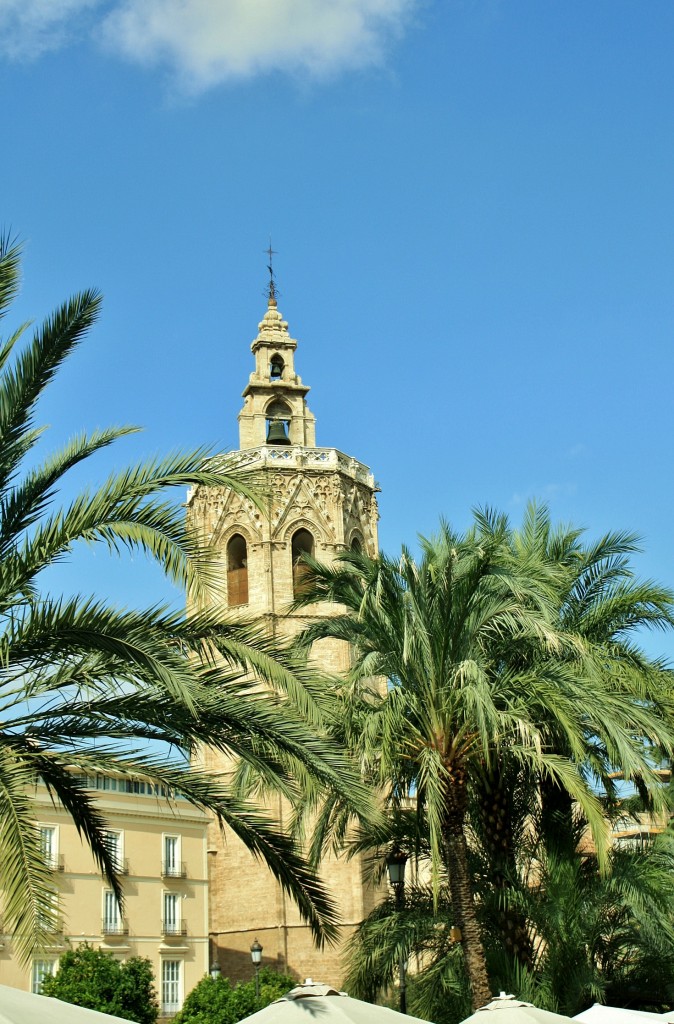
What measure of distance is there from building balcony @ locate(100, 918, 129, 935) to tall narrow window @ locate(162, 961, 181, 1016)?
78.9 inches

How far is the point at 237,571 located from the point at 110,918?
11730mm

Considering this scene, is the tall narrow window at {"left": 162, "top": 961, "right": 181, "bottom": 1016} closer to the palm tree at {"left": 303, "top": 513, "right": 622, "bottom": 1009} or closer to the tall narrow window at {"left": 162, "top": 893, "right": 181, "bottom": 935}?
the tall narrow window at {"left": 162, "top": 893, "right": 181, "bottom": 935}

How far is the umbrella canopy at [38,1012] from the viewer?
8102 millimetres

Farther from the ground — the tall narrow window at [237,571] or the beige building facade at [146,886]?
the tall narrow window at [237,571]

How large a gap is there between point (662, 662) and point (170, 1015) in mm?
24472

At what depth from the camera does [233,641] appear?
33.8 ft

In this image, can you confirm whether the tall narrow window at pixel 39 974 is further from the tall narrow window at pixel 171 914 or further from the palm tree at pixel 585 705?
the palm tree at pixel 585 705

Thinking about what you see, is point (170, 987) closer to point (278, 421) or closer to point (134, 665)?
point (278, 421)

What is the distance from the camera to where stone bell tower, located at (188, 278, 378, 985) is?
41.0m

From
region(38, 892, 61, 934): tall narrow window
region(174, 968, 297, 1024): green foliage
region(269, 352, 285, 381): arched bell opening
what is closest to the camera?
region(38, 892, 61, 934): tall narrow window

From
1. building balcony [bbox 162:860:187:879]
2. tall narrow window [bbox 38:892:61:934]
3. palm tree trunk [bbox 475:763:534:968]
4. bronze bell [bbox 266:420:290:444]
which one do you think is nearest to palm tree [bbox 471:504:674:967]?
palm tree trunk [bbox 475:763:534:968]

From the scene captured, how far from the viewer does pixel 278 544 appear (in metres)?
43.9

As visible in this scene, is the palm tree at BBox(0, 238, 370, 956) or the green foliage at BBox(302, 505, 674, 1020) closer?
the palm tree at BBox(0, 238, 370, 956)

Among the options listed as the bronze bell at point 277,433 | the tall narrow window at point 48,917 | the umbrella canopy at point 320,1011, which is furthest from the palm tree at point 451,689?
the bronze bell at point 277,433
